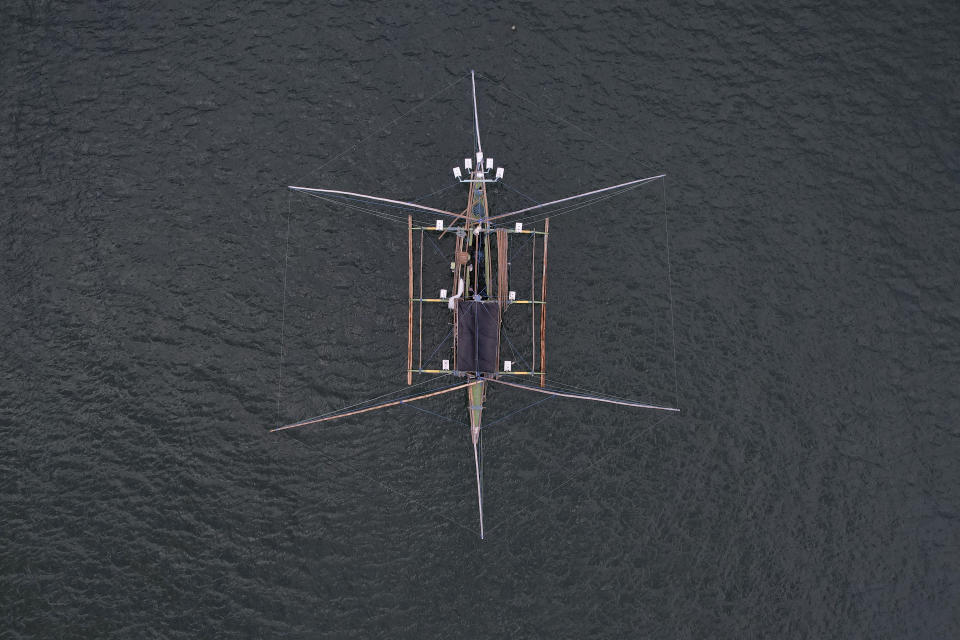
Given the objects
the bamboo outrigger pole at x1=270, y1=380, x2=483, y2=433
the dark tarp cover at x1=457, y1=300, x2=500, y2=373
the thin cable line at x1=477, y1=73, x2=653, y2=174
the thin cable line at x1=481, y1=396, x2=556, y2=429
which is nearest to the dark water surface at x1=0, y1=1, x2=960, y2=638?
the thin cable line at x1=477, y1=73, x2=653, y2=174

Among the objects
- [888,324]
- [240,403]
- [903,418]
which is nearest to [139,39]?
[240,403]

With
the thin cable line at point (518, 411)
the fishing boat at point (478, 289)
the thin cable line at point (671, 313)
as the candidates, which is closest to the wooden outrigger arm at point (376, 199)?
the fishing boat at point (478, 289)

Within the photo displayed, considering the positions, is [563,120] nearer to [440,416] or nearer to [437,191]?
[437,191]

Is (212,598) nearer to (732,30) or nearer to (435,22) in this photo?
(435,22)

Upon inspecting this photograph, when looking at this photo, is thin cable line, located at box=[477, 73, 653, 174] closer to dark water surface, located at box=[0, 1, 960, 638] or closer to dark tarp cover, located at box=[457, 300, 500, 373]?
dark water surface, located at box=[0, 1, 960, 638]

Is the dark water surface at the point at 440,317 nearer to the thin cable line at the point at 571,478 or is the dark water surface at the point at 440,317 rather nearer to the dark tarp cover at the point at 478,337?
the thin cable line at the point at 571,478
